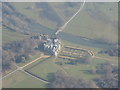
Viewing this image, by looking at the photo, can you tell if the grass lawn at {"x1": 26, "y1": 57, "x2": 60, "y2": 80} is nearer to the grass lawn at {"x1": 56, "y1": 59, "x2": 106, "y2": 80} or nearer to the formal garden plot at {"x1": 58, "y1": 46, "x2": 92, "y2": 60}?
the grass lawn at {"x1": 56, "y1": 59, "x2": 106, "y2": 80}

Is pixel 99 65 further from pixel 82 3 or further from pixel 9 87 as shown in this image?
pixel 82 3

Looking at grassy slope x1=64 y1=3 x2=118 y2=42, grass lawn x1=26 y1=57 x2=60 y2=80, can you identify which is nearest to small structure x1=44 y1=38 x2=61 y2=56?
grass lawn x1=26 y1=57 x2=60 y2=80

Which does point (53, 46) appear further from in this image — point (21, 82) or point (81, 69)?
point (21, 82)

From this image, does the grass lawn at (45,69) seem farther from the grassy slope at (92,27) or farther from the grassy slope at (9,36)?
the grassy slope at (92,27)

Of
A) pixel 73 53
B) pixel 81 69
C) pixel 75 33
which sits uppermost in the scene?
pixel 75 33

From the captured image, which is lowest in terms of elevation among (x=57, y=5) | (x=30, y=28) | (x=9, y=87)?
(x=9, y=87)

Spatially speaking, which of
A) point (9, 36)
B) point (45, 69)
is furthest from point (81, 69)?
point (9, 36)

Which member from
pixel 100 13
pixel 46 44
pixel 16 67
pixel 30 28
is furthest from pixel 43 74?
pixel 100 13
